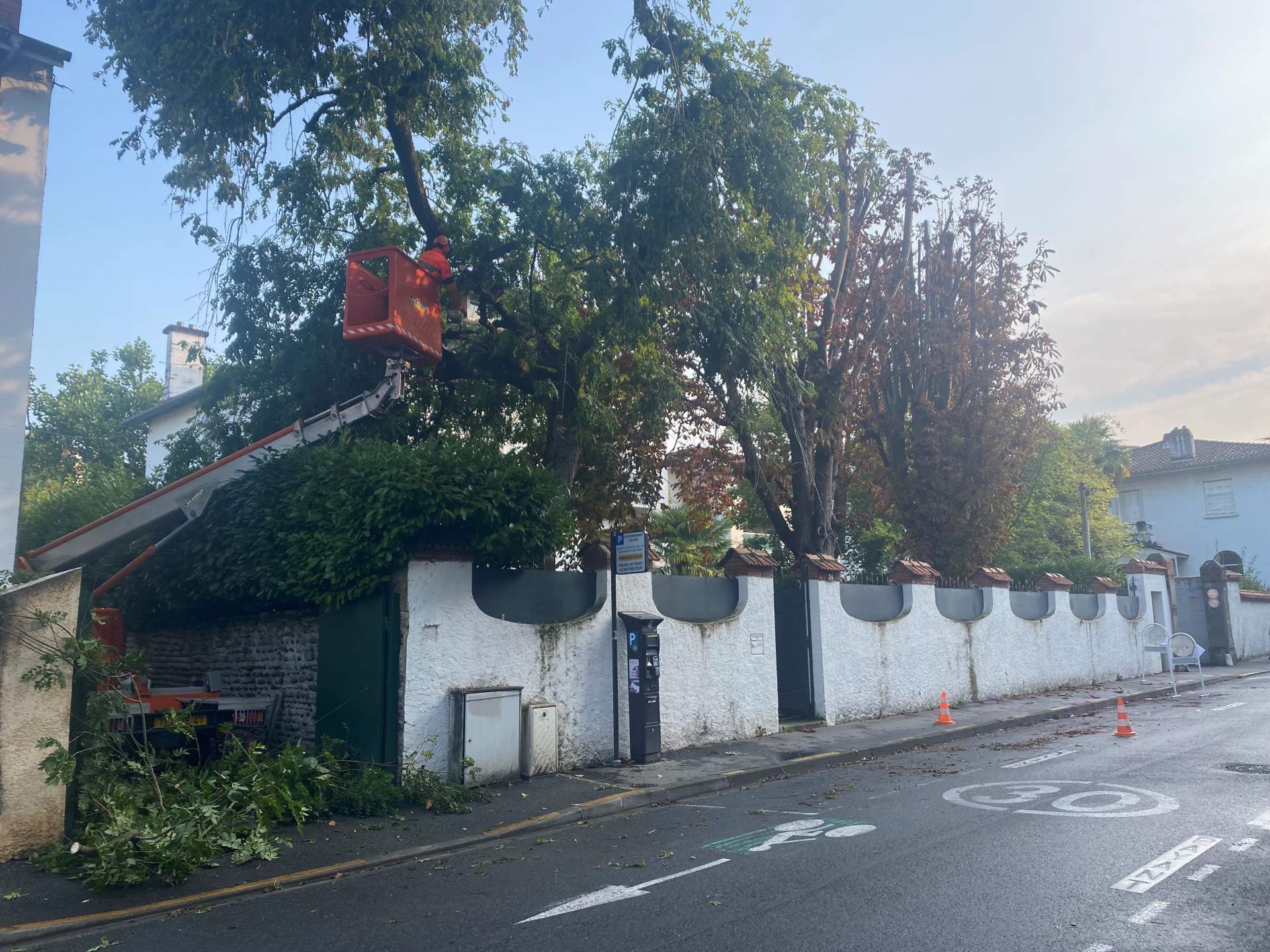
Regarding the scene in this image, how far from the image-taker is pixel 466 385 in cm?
1556

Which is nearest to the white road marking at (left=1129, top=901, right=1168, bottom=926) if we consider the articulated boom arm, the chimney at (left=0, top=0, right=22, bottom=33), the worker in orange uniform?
the articulated boom arm

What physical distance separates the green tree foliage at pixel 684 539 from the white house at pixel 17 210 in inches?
482

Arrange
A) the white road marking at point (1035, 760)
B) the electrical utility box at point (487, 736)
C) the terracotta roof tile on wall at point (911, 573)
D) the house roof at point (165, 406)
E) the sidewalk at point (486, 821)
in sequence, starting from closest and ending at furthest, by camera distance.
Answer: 1. the sidewalk at point (486, 821)
2. the electrical utility box at point (487, 736)
3. the white road marking at point (1035, 760)
4. the terracotta roof tile on wall at point (911, 573)
5. the house roof at point (165, 406)

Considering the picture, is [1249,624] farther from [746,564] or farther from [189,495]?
[189,495]

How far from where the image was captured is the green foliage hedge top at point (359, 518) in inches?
377

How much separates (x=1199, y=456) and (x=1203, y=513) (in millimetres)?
3173

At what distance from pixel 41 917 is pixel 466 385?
10.7 metres

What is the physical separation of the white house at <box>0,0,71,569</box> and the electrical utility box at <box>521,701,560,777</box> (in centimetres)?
665

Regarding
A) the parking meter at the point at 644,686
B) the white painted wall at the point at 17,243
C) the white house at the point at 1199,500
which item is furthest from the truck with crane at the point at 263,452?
the white house at the point at 1199,500

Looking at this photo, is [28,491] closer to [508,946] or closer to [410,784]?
[410,784]

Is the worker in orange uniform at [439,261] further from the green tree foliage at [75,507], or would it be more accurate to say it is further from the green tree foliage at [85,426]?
the green tree foliage at [85,426]

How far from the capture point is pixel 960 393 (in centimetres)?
2288

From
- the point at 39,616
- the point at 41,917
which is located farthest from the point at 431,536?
the point at 41,917

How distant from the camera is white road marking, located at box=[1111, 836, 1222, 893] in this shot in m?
5.78
